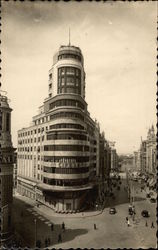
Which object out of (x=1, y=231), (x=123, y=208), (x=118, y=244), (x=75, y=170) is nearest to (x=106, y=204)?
(x=123, y=208)

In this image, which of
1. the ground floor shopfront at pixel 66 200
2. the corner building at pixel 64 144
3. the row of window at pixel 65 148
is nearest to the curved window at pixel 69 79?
the corner building at pixel 64 144

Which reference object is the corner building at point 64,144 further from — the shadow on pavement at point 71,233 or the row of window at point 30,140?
the shadow on pavement at point 71,233

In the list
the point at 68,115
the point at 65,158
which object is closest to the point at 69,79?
the point at 68,115

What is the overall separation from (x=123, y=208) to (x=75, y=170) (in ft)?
51.4

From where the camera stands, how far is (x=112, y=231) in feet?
154

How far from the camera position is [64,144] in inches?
2461

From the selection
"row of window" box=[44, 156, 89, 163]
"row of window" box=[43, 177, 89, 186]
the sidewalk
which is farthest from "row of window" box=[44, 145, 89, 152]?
the sidewalk

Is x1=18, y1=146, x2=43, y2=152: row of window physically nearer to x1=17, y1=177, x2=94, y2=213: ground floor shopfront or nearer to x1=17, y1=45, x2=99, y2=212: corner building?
x1=17, y1=45, x2=99, y2=212: corner building

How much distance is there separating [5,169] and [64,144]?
920 inches

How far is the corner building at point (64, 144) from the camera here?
62469 millimetres

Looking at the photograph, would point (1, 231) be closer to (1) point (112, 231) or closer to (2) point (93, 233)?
(2) point (93, 233)

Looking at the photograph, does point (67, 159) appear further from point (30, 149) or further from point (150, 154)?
point (150, 154)

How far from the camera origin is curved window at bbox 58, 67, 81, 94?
7531 centimetres

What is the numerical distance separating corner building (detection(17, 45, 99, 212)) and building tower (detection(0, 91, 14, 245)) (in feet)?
71.7
